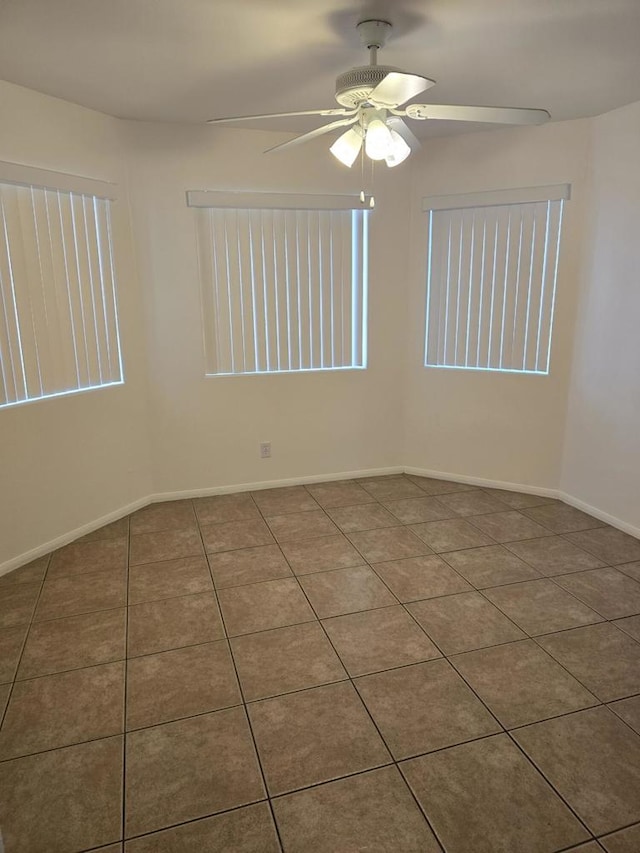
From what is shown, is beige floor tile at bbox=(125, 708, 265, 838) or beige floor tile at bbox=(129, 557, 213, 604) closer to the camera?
beige floor tile at bbox=(125, 708, 265, 838)

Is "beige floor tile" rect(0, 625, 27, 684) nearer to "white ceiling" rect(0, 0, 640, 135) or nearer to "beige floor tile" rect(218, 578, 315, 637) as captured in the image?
"beige floor tile" rect(218, 578, 315, 637)

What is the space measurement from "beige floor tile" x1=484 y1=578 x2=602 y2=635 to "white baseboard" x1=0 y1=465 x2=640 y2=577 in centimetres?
98

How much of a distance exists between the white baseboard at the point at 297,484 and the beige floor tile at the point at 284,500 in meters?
0.09

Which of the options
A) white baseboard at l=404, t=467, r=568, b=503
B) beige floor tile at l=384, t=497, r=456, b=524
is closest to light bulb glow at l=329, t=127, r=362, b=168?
beige floor tile at l=384, t=497, r=456, b=524

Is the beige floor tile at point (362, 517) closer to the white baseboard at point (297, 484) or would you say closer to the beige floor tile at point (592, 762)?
the white baseboard at point (297, 484)

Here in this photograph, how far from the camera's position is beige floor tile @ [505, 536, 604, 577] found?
116 inches

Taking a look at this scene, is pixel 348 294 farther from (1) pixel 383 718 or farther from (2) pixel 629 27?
(1) pixel 383 718

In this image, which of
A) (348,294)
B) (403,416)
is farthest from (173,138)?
(403,416)

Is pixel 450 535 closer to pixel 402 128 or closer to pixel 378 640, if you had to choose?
pixel 378 640

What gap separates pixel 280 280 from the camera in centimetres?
387

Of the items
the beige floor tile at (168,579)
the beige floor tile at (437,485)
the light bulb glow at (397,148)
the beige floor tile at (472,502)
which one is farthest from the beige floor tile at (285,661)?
the light bulb glow at (397,148)

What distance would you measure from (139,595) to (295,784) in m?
1.34

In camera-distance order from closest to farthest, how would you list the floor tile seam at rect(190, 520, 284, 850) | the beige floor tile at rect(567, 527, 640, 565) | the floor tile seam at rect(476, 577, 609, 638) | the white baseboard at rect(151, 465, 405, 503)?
the floor tile seam at rect(190, 520, 284, 850), the floor tile seam at rect(476, 577, 609, 638), the beige floor tile at rect(567, 527, 640, 565), the white baseboard at rect(151, 465, 405, 503)

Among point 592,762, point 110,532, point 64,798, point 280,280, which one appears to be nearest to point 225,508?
point 110,532
